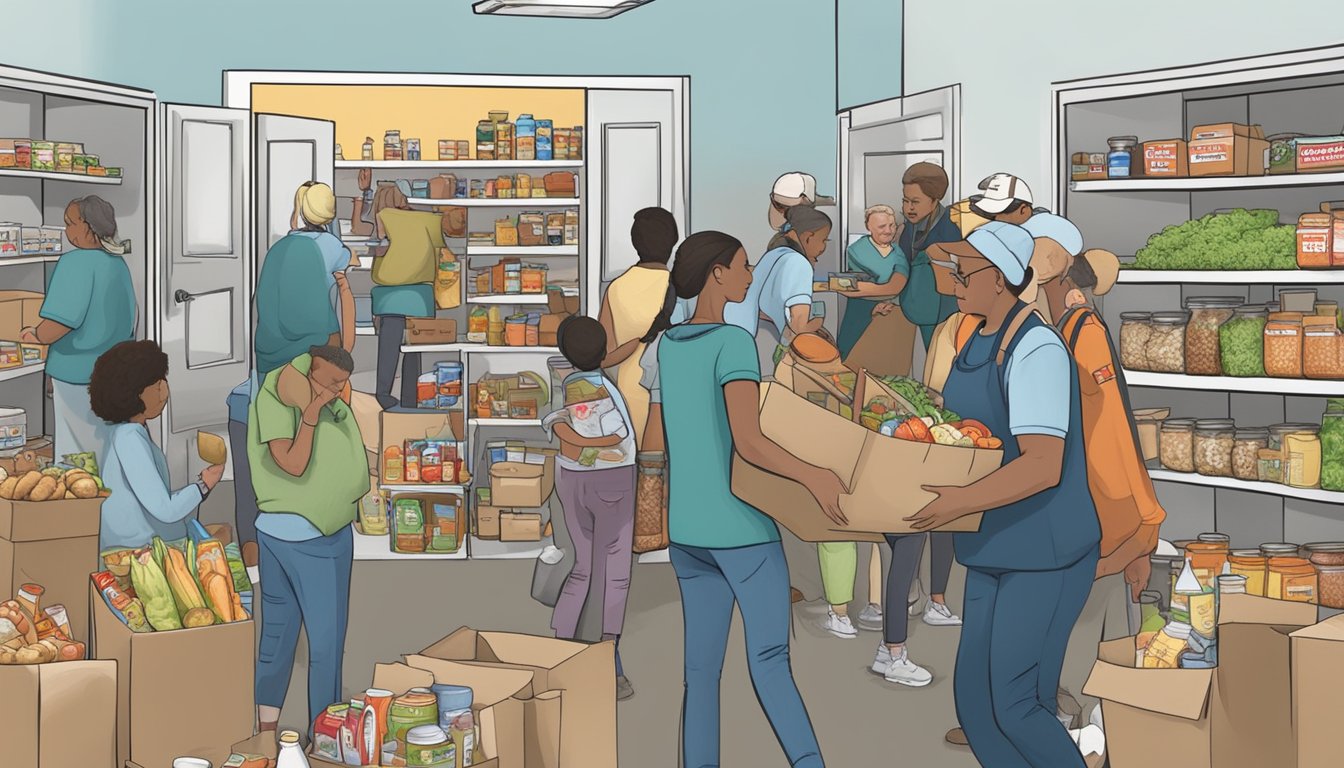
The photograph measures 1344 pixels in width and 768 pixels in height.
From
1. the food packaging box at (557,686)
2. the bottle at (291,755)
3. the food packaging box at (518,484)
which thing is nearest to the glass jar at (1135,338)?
the food packaging box at (518,484)

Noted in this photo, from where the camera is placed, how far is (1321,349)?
16.7 feet

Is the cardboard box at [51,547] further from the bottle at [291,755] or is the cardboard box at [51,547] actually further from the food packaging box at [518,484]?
the food packaging box at [518,484]

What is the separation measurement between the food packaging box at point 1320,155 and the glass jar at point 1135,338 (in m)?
0.85

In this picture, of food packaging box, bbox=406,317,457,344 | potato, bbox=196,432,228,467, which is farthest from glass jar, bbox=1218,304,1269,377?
food packaging box, bbox=406,317,457,344

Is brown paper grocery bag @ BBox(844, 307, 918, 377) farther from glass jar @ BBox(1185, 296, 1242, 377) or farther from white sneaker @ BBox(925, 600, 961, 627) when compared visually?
glass jar @ BBox(1185, 296, 1242, 377)

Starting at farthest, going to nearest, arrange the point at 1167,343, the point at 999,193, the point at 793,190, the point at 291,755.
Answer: the point at 793,190 → the point at 1167,343 → the point at 999,193 → the point at 291,755

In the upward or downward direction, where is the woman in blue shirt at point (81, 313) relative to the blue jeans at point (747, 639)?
upward

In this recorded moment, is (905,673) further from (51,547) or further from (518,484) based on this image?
(51,547)

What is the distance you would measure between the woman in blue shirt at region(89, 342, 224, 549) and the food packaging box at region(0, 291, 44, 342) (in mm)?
2510

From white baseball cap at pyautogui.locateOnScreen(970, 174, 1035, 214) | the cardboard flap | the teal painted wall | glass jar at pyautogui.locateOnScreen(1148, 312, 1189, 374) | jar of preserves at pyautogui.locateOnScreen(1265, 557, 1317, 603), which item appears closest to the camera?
the cardboard flap

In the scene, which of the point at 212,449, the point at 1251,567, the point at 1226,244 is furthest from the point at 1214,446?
the point at 212,449

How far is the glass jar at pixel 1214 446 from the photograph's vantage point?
544 cm

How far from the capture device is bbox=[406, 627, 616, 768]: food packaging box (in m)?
3.14

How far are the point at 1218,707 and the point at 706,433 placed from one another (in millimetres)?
1405
